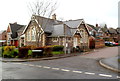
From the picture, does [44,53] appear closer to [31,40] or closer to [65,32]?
[65,32]

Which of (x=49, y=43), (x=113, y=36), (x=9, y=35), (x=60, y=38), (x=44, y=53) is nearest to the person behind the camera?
(x=44, y=53)

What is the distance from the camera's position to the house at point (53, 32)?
76.3ft

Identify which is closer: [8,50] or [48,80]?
[48,80]

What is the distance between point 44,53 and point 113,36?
5444 cm

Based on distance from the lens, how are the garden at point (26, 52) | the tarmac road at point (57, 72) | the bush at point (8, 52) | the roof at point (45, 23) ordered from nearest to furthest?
the tarmac road at point (57, 72)
the garden at point (26, 52)
the bush at point (8, 52)
the roof at point (45, 23)

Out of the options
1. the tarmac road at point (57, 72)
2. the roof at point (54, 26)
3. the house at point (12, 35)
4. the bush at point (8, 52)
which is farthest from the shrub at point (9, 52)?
the house at point (12, 35)

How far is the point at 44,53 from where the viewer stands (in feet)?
54.2

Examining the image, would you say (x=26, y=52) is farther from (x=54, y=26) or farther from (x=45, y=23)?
(x=54, y=26)

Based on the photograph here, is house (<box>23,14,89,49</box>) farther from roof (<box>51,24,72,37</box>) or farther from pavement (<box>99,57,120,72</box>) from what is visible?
pavement (<box>99,57,120,72</box>)

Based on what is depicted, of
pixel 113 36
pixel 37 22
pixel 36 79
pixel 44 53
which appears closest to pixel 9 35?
pixel 37 22

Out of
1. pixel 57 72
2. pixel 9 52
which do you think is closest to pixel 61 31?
Result: pixel 9 52

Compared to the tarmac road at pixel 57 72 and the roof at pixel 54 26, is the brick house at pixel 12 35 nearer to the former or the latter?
the roof at pixel 54 26

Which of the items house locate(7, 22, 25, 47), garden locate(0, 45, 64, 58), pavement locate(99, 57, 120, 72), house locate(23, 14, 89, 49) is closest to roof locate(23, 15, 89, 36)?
house locate(23, 14, 89, 49)

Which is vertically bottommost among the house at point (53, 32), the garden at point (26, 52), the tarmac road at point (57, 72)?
the tarmac road at point (57, 72)
